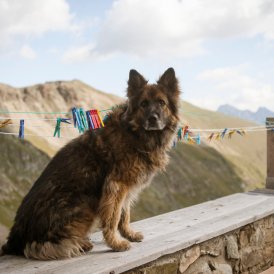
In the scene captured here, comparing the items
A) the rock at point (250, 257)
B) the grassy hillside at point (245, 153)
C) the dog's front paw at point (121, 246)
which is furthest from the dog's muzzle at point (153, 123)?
the grassy hillside at point (245, 153)

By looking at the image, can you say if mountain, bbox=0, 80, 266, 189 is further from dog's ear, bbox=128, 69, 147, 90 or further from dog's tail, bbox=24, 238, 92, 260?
dog's tail, bbox=24, 238, 92, 260

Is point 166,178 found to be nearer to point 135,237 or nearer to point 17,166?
point 17,166

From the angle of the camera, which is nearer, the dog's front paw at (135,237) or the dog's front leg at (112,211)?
the dog's front leg at (112,211)

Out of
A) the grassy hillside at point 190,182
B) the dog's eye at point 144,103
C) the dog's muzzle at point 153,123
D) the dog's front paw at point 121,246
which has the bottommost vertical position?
the grassy hillside at point 190,182

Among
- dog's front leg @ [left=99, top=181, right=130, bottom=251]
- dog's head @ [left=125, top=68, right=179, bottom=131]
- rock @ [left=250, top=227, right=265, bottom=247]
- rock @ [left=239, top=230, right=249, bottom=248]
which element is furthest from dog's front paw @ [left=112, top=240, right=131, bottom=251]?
rock @ [left=250, top=227, right=265, bottom=247]

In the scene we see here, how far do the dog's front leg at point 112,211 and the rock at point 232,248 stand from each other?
1590 mm

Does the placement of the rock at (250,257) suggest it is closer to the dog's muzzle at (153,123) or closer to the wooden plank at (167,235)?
the wooden plank at (167,235)

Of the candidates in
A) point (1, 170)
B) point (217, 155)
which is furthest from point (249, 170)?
point (1, 170)

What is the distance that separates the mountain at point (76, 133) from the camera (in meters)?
86.7

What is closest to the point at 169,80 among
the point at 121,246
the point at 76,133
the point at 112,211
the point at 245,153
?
the point at 112,211

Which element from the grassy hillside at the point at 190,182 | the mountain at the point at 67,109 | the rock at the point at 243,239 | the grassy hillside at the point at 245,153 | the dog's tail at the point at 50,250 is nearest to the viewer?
the dog's tail at the point at 50,250

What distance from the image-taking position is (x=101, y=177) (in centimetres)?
449

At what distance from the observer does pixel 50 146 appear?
102m

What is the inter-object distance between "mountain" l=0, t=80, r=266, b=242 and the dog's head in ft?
208
